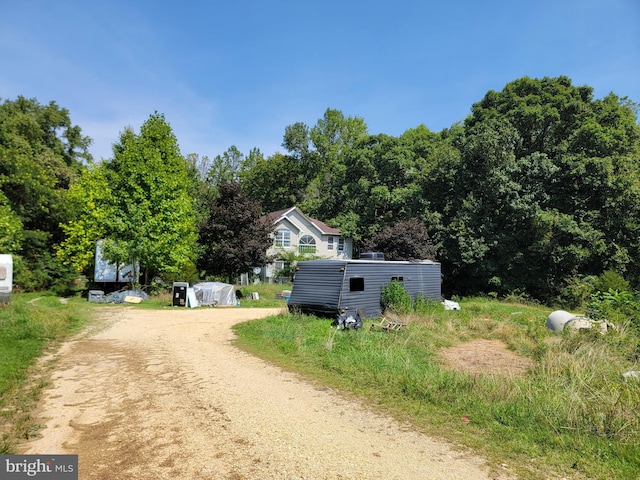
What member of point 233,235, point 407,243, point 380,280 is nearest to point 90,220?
point 233,235

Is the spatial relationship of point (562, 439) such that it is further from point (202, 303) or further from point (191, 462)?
point (202, 303)

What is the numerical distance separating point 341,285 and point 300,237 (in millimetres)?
24653

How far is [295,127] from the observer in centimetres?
5378

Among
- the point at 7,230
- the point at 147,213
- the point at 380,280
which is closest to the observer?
the point at 380,280

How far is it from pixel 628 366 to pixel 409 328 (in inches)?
239

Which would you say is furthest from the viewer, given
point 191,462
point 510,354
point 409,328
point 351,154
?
point 351,154

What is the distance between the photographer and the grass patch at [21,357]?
5.16 metres

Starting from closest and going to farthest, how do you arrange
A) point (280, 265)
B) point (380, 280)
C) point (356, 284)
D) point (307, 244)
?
1. point (356, 284)
2. point (380, 280)
3. point (280, 265)
4. point (307, 244)

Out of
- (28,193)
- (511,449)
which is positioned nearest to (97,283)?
(28,193)

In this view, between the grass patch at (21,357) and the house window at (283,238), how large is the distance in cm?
2233

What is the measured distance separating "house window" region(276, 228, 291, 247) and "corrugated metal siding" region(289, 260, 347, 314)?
71.9ft

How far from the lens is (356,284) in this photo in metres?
14.6

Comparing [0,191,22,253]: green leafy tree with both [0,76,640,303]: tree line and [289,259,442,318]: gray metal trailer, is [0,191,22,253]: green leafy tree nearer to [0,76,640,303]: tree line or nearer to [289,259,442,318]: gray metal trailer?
[0,76,640,303]: tree line

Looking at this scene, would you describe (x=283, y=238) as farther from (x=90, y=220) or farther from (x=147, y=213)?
(x=90, y=220)
